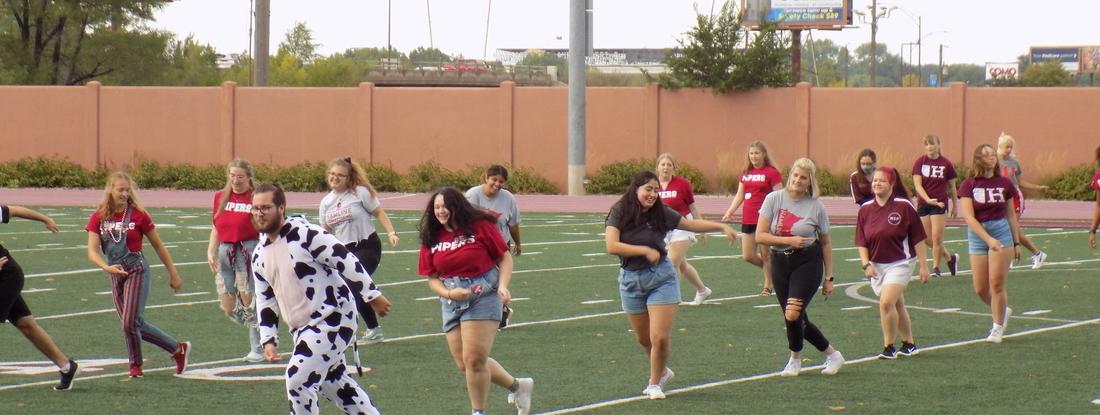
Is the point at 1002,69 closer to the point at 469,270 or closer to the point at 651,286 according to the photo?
the point at 651,286

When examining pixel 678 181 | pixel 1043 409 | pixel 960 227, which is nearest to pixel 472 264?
pixel 1043 409

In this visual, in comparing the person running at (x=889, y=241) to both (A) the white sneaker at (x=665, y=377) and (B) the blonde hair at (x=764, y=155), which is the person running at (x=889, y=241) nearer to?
(A) the white sneaker at (x=665, y=377)

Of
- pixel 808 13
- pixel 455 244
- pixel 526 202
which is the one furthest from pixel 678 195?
pixel 808 13

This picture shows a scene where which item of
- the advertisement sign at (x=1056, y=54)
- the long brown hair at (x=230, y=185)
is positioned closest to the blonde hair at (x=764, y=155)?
the long brown hair at (x=230, y=185)

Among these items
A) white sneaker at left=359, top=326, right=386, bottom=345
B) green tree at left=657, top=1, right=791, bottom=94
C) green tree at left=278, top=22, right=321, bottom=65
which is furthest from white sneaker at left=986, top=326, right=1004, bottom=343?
green tree at left=278, top=22, right=321, bottom=65

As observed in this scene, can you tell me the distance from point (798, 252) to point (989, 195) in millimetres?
2711

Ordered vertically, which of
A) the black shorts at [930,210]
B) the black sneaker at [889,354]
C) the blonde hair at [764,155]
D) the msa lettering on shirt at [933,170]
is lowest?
the black sneaker at [889,354]

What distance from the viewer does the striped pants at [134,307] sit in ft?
35.6

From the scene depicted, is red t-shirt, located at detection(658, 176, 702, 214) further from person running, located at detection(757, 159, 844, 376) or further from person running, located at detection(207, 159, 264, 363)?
person running, located at detection(207, 159, 264, 363)

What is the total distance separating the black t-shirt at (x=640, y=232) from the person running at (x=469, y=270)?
1.31 m

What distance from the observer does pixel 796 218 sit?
1102cm

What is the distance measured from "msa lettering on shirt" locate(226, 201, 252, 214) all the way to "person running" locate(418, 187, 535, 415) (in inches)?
117

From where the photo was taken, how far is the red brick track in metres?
30.5

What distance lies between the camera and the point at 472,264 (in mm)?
8859
